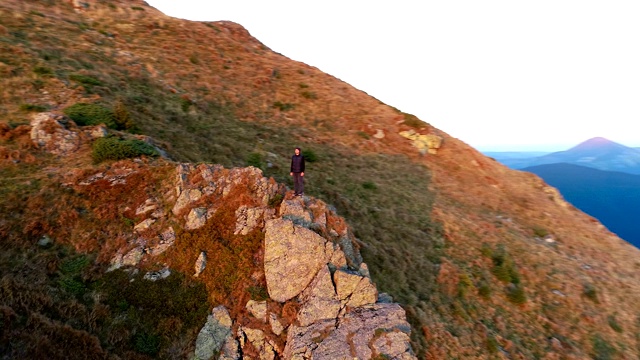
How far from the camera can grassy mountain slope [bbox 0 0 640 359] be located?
1714cm

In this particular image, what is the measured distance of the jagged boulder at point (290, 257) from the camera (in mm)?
Result: 12500

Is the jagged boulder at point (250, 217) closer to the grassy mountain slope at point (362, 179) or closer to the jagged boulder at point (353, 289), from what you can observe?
the jagged boulder at point (353, 289)

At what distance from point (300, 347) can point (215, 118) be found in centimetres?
2662

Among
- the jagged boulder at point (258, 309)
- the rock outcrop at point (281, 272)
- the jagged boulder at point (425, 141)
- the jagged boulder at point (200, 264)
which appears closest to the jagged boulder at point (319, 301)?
the rock outcrop at point (281, 272)

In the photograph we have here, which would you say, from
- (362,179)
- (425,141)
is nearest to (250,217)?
(362,179)

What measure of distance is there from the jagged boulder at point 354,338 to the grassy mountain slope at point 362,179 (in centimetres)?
300

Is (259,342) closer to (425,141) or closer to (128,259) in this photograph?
(128,259)

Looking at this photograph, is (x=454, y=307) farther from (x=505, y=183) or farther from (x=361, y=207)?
(x=505, y=183)

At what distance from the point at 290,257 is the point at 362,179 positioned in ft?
63.1

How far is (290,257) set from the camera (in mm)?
12930

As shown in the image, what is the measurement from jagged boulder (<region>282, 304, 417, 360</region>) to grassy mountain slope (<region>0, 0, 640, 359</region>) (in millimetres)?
3001

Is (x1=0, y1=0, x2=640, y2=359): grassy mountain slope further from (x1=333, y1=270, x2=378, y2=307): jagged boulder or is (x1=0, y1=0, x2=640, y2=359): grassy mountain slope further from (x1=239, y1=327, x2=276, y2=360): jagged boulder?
(x1=239, y1=327, x2=276, y2=360): jagged boulder

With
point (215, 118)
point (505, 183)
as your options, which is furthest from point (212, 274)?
point (505, 183)

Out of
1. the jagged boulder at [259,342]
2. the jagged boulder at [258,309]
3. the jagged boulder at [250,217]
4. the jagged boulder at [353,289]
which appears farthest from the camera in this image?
the jagged boulder at [250,217]
